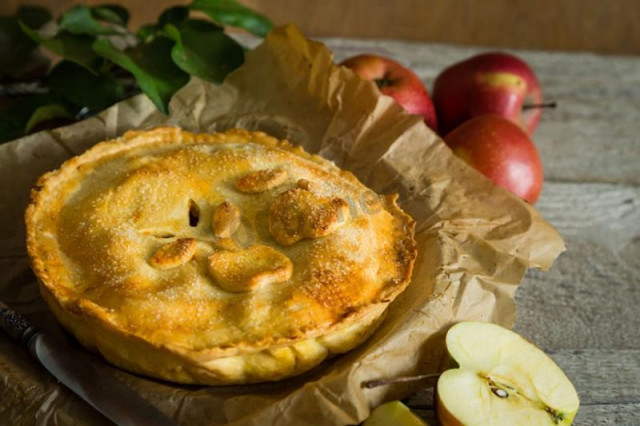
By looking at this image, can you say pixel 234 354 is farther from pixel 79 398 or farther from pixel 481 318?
pixel 481 318

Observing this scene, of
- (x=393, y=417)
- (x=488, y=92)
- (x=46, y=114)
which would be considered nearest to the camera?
(x=393, y=417)

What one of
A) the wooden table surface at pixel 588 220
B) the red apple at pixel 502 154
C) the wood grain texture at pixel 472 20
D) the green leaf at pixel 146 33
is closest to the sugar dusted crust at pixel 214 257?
the wooden table surface at pixel 588 220

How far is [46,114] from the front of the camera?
1.94 meters

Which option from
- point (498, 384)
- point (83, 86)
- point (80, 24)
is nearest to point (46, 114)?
point (83, 86)

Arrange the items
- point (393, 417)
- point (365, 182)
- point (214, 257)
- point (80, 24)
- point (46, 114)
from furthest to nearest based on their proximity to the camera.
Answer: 1. point (80, 24)
2. point (46, 114)
3. point (365, 182)
4. point (214, 257)
5. point (393, 417)

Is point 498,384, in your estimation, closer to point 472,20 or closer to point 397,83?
point 397,83

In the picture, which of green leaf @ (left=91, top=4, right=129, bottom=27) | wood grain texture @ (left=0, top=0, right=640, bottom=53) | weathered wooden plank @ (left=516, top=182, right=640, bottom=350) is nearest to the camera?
weathered wooden plank @ (left=516, top=182, right=640, bottom=350)

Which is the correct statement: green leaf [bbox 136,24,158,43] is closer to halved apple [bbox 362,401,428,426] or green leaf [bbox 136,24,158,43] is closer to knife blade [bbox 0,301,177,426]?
knife blade [bbox 0,301,177,426]

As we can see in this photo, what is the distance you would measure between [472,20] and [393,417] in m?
2.10

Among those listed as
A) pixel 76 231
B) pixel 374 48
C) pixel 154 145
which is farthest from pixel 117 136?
pixel 374 48

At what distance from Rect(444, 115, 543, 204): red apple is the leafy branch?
0.58 metres

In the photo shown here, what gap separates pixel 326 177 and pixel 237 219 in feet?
0.77

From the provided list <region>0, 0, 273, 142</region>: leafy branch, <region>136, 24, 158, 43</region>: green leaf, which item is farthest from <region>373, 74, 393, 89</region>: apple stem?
<region>136, 24, 158, 43</region>: green leaf

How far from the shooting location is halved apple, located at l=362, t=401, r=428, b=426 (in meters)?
1.29
